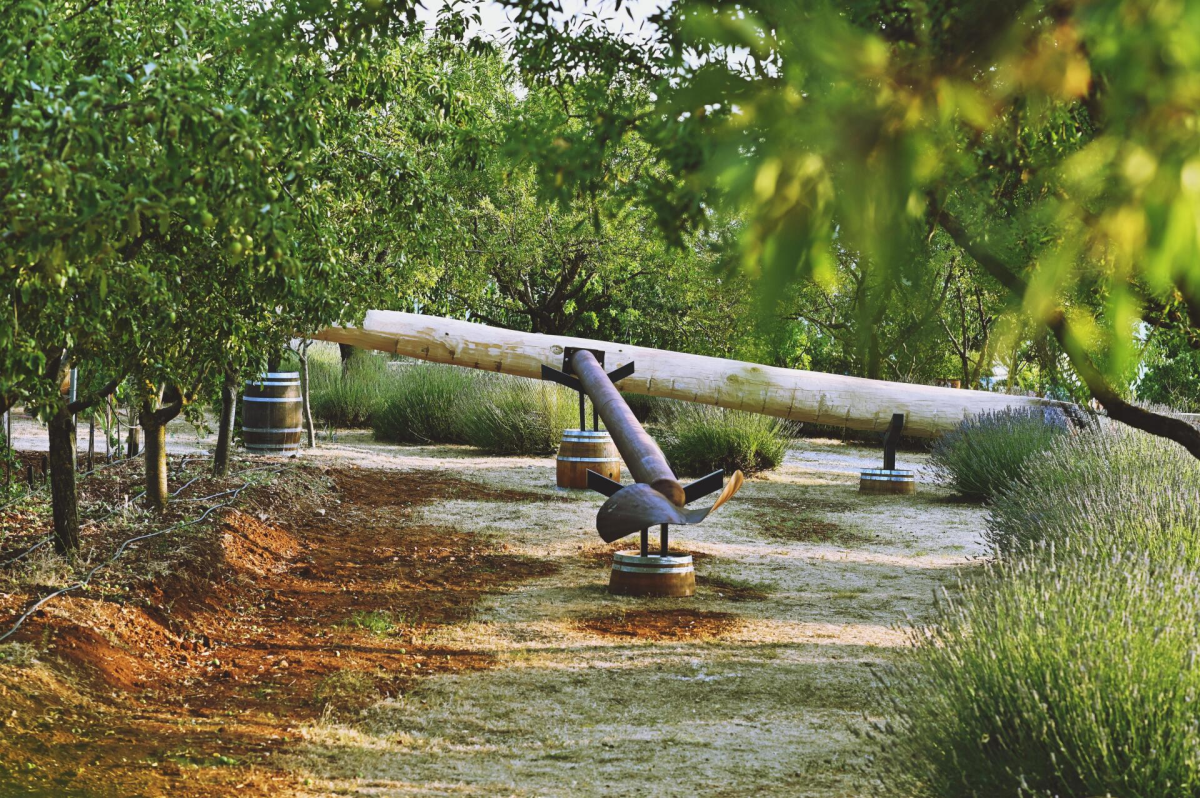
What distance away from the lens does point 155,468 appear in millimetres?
7609

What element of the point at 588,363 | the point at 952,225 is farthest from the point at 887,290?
the point at 588,363

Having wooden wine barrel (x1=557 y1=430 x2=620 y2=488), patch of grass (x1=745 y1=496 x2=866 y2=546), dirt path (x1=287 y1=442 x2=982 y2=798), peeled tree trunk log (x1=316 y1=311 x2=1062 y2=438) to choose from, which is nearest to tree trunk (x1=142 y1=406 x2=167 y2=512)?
dirt path (x1=287 y1=442 x2=982 y2=798)

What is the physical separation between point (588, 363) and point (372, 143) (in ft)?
8.87

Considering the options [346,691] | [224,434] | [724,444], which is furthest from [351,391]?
[346,691]

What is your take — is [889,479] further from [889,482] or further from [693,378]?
[693,378]

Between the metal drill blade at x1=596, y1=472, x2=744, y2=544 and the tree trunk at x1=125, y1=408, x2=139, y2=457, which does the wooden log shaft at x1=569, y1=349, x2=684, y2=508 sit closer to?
the metal drill blade at x1=596, y1=472, x2=744, y2=544

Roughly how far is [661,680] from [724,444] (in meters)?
7.84

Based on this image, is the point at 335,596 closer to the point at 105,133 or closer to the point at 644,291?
the point at 105,133

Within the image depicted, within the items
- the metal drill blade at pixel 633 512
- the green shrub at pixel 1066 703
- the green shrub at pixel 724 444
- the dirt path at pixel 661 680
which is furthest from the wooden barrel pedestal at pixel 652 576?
the green shrub at pixel 724 444

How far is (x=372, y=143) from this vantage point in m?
6.52

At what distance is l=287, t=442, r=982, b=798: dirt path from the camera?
3.98 meters

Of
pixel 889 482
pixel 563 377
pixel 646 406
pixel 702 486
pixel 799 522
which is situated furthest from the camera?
pixel 646 406

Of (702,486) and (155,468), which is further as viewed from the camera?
(155,468)

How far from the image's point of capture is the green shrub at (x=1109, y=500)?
4.90 m
